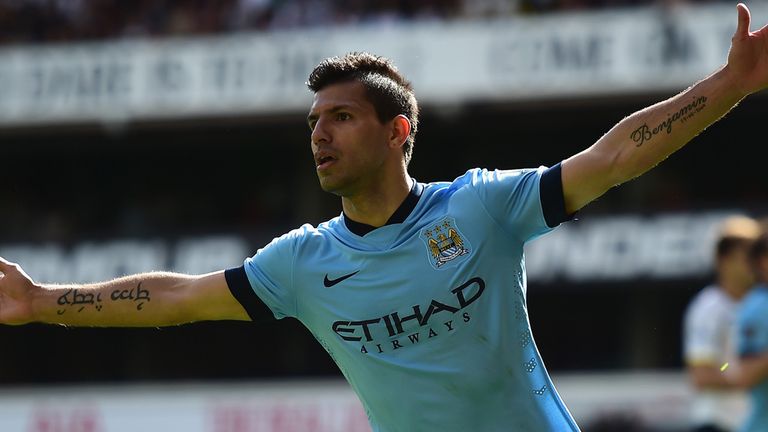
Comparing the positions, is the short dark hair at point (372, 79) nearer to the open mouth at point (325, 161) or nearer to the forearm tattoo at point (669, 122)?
the open mouth at point (325, 161)

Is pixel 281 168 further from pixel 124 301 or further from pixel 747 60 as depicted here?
pixel 747 60

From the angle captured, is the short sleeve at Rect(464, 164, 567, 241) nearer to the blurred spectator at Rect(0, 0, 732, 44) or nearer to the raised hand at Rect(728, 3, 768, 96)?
the raised hand at Rect(728, 3, 768, 96)

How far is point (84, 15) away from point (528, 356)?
66.6 ft

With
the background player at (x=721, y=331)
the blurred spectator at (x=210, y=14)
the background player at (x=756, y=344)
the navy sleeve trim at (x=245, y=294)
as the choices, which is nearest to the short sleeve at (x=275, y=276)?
the navy sleeve trim at (x=245, y=294)

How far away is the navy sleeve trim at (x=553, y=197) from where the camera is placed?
15.8 ft

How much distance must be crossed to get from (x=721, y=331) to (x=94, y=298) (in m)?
4.85

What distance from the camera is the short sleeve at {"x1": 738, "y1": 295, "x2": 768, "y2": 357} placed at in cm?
828

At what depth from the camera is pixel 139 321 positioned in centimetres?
547

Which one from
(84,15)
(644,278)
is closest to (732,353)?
(644,278)

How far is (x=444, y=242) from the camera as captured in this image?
16.8 feet

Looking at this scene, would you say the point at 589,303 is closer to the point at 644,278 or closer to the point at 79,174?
the point at 644,278

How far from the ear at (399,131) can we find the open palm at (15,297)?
1.48 metres

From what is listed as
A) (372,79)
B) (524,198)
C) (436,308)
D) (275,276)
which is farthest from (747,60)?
(275,276)

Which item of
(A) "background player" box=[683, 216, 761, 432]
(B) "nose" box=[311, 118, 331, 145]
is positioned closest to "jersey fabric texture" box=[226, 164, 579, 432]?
(B) "nose" box=[311, 118, 331, 145]
